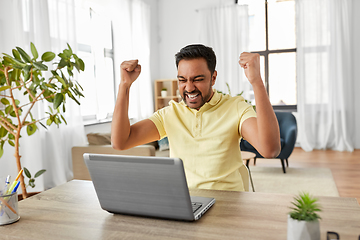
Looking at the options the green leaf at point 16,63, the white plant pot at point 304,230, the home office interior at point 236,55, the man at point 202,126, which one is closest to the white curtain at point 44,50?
the home office interior at point 236,55

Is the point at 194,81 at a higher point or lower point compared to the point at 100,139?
higher

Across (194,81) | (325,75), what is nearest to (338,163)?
(325,75)

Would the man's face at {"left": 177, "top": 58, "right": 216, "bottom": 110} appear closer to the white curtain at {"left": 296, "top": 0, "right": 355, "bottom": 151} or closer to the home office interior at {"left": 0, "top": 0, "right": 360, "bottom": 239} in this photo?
the home office interior at {"left": 0, "top": 0, "right": 360, "bottom": 239}

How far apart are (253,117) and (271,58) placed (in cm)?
513

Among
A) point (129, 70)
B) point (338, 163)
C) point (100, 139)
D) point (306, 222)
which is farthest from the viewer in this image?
point (338, 163)

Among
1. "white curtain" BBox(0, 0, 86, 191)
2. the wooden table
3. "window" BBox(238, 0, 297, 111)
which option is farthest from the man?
"window" BBox(238, 0, 297, 111)

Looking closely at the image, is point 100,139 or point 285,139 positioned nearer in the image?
point 100,139

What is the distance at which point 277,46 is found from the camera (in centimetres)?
618

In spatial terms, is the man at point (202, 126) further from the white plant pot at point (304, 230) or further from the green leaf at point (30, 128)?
the green leaf at point (30, 128)

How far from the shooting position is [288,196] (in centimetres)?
113

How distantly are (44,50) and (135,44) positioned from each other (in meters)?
2.24

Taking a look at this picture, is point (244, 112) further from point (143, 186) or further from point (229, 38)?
point (229, 38)

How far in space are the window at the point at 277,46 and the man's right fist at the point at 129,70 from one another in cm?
516

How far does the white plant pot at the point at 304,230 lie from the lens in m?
0.70
